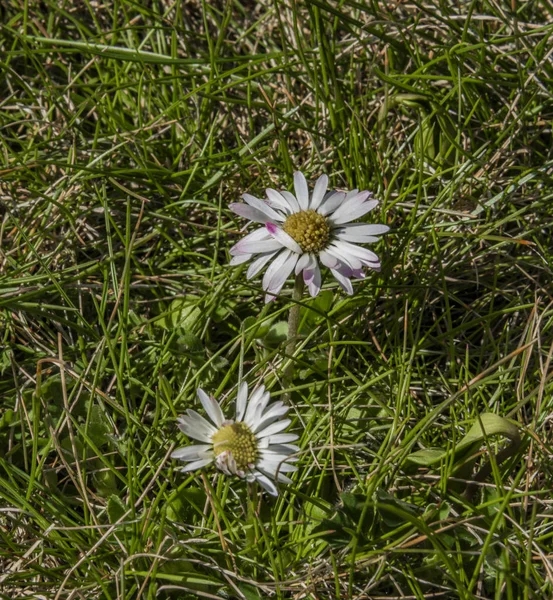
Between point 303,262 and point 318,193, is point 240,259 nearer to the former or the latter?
point 303,262

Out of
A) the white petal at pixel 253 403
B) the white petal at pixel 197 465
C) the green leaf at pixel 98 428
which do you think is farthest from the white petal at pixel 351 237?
the green leaf at pixel 98 428

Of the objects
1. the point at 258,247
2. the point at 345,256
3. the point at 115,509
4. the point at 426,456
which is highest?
the point at 345,256

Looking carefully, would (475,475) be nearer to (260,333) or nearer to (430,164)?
(260,333)

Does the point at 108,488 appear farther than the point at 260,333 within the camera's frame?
No

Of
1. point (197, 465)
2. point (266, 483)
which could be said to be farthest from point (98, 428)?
point (266, 483)

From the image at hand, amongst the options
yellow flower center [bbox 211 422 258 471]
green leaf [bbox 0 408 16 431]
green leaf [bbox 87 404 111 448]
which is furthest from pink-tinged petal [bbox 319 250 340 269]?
green leaf [bbox 0 408 16 431]

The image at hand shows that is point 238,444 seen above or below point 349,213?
below

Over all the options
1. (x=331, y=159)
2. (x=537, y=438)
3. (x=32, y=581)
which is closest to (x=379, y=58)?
(x=331, y=159)
